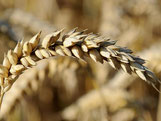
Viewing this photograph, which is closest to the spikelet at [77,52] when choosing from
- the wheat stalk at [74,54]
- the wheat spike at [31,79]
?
the wheat stalk at [74,54]

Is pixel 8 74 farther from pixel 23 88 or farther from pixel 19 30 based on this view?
pixel 19 30

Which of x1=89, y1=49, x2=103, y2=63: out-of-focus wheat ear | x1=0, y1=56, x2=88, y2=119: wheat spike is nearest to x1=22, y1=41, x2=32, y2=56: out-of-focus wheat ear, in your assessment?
x1=89, y1=49, x2=103, y2=63: out-of-focus wheat ear

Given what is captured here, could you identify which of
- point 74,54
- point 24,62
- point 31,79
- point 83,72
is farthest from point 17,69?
point 83,72

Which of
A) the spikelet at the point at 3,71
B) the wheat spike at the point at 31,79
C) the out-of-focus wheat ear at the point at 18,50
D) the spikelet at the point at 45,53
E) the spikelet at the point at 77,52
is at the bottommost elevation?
the spikelet at the point at 77,52

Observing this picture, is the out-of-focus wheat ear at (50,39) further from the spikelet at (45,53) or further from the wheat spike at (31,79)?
the wheat spike at (31,79)

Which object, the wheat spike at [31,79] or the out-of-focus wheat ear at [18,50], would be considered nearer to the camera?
the out-of-focus wheat ear at [18,50]

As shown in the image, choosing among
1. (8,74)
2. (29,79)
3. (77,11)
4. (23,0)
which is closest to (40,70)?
(29,79)

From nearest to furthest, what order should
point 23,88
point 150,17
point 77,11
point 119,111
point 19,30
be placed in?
1. point 23,88
2. point 119,111
3. point 19,30
4. point 150,17
5. point 77,11
